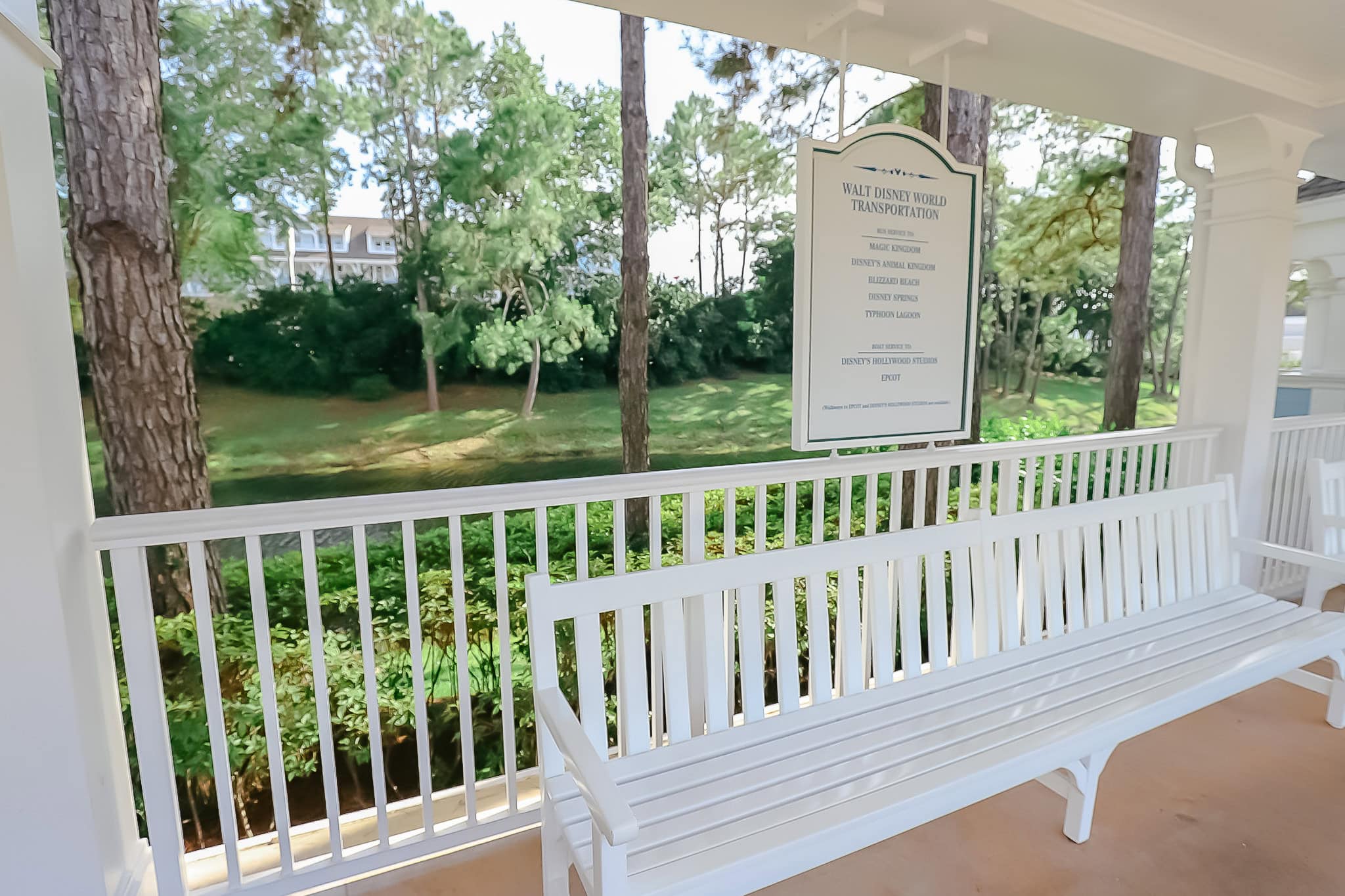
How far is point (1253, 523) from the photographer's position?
325 cm

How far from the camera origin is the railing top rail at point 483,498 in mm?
1498

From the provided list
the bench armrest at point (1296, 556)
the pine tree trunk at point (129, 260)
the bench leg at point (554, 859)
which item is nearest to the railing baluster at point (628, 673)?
the bench leg at point (554, 859)

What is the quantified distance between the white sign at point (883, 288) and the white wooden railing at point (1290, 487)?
222 centimetres

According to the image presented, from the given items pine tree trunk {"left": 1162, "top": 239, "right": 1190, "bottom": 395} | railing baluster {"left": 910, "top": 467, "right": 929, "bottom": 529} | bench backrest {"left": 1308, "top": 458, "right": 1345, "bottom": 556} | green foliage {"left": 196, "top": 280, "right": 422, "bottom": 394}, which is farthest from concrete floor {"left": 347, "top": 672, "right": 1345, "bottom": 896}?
pine tree trunk {"left": 1162, "top": 239, "right": 1190, "bottom": 395}

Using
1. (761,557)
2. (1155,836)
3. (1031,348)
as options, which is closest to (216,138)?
(761,557)

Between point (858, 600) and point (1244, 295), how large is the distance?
8.50 feet

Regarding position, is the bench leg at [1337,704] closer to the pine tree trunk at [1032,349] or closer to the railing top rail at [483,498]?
the railing top rail at [483,498]

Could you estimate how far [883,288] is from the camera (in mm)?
2250

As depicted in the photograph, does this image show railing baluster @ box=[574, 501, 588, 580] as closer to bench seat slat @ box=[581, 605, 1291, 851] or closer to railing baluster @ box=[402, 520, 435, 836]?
railing baluster @ box=[402, 520, 435, 836]

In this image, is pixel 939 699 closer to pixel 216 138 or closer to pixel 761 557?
pixel 761 557

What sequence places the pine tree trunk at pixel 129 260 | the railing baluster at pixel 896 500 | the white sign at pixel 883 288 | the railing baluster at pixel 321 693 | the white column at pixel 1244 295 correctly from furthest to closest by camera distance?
the pine tree trunk at pixel 129 260
the white column at pixel 1244 295
the railing baluster at pixel 896 500
the white sign at pixel 883 288
the railing baluster at pixel 321 693

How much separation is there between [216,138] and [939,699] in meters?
6.41

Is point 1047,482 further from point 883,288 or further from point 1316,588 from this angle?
point 1316,588

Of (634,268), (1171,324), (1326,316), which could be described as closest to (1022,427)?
(1171,324)
